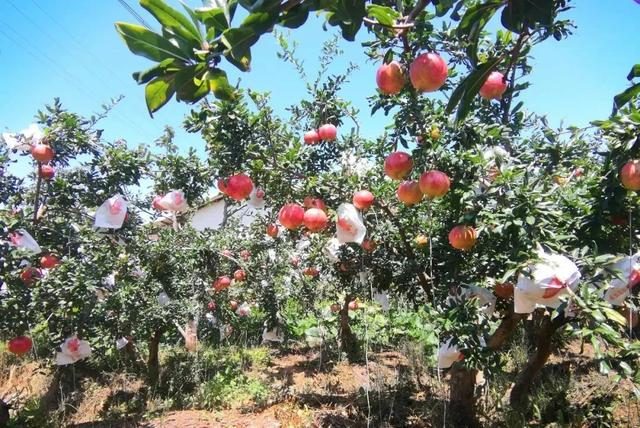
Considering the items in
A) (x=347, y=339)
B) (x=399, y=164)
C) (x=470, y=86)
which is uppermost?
(x=399, y=164)

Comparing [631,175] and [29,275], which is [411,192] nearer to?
[631,175]

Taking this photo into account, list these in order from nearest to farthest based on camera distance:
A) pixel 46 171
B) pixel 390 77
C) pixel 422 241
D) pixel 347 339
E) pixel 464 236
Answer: pixel 390 77 < pixel 464 236 < pixel 422 241 < pixel 46 171 < pixel 347 339

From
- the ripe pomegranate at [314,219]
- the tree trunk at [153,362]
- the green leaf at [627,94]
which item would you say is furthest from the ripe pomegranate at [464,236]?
the tree trunk at [153,362]

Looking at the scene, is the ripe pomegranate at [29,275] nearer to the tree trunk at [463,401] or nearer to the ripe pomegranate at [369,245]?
the ripe pomegranate at [369,245]

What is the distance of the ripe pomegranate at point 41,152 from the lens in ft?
10.9

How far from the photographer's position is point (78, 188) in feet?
12.4

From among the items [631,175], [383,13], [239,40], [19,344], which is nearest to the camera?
[239,40]

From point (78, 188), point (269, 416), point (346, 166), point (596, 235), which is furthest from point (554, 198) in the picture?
point (78, 188)

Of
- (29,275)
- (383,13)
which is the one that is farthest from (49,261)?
(383,13)

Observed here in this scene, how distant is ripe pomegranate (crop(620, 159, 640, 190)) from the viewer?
180 centimetres

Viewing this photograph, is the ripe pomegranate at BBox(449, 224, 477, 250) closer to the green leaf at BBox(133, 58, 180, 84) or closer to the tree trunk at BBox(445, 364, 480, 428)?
the tree trunk at BBox(445, 364, 480, 428)

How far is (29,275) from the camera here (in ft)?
11.3

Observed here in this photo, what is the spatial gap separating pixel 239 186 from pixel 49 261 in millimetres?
2059

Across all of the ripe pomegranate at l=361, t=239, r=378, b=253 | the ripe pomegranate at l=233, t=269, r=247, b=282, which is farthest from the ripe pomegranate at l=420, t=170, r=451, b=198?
the ripe pomegranate at l=233, t=269, r=247, b=282
